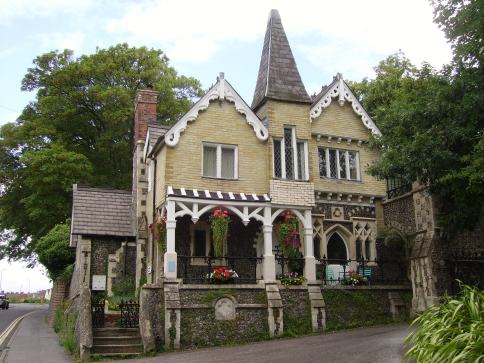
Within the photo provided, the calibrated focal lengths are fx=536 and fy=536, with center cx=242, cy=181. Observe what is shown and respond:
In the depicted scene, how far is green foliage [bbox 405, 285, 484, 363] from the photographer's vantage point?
24.5ft

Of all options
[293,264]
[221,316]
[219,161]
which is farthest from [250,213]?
[221,316]

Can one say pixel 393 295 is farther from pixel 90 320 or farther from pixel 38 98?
pixel 38 98

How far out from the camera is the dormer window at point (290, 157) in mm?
21422

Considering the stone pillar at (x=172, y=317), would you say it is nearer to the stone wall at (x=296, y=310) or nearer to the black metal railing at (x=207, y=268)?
the black metal railing at (x=207, y=268)

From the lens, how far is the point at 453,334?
27.7 feet

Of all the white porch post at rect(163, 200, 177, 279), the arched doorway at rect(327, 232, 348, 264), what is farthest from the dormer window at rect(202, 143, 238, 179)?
the arched doorway at rect(327, 232, 348, 264)

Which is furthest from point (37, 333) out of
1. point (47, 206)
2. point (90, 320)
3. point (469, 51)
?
point (469, 51)

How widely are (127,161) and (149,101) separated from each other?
14004 mm

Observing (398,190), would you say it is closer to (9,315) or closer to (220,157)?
(220,157)

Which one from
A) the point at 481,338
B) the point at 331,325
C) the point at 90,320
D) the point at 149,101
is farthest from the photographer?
the point at 149,101

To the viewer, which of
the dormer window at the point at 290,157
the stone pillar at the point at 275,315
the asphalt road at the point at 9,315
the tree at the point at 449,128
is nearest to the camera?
the tree at the point at 449,128

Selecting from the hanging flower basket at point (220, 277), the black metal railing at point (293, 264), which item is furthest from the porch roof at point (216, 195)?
the hanging flower basket at point (220, 277)

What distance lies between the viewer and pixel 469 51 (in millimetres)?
15484

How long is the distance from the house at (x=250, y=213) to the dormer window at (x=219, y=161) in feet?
0.14
